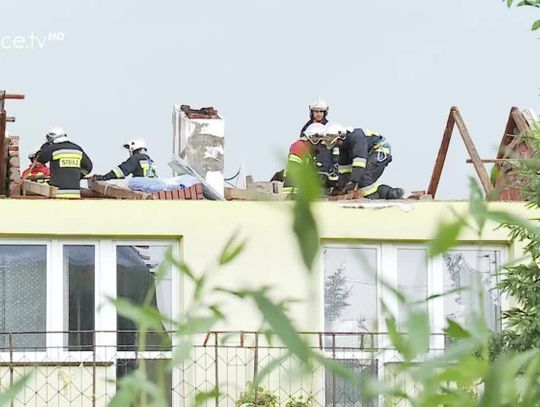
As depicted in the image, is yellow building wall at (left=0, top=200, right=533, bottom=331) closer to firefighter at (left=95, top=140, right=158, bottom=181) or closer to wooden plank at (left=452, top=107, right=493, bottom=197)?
wooden plank at (left=452, top=107, right=493, bottom=197)

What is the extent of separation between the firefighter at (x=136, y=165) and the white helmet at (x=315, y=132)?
209cm

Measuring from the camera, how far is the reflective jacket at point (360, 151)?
58.5 ft

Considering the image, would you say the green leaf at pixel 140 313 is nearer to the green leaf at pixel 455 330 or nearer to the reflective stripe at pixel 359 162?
the green leaf at pixel 455 330

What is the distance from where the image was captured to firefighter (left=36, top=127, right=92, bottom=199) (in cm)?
1745

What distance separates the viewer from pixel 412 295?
1.44 m

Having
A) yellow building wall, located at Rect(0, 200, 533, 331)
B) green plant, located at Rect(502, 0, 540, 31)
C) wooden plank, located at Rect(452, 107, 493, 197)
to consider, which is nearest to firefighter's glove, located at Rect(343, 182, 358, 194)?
yellow building wall, located at Rect(0, 200, 533, 331)

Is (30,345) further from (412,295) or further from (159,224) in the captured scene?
(412,295)

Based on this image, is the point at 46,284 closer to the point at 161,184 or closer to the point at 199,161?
the point at 161,184

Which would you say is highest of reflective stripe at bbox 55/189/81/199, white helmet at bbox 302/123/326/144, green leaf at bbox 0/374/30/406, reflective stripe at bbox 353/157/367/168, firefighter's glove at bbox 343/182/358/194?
white helmet at bbox 302/123/326/144

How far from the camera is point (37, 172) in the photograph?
1977 centimetres

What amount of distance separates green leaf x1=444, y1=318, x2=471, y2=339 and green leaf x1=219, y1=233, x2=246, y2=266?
21cm

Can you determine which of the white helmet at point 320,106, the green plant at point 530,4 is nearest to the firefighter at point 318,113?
the white helmet at point 320,106

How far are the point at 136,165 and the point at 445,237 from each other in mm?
18219

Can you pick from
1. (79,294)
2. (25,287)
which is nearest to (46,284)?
(25,287)
